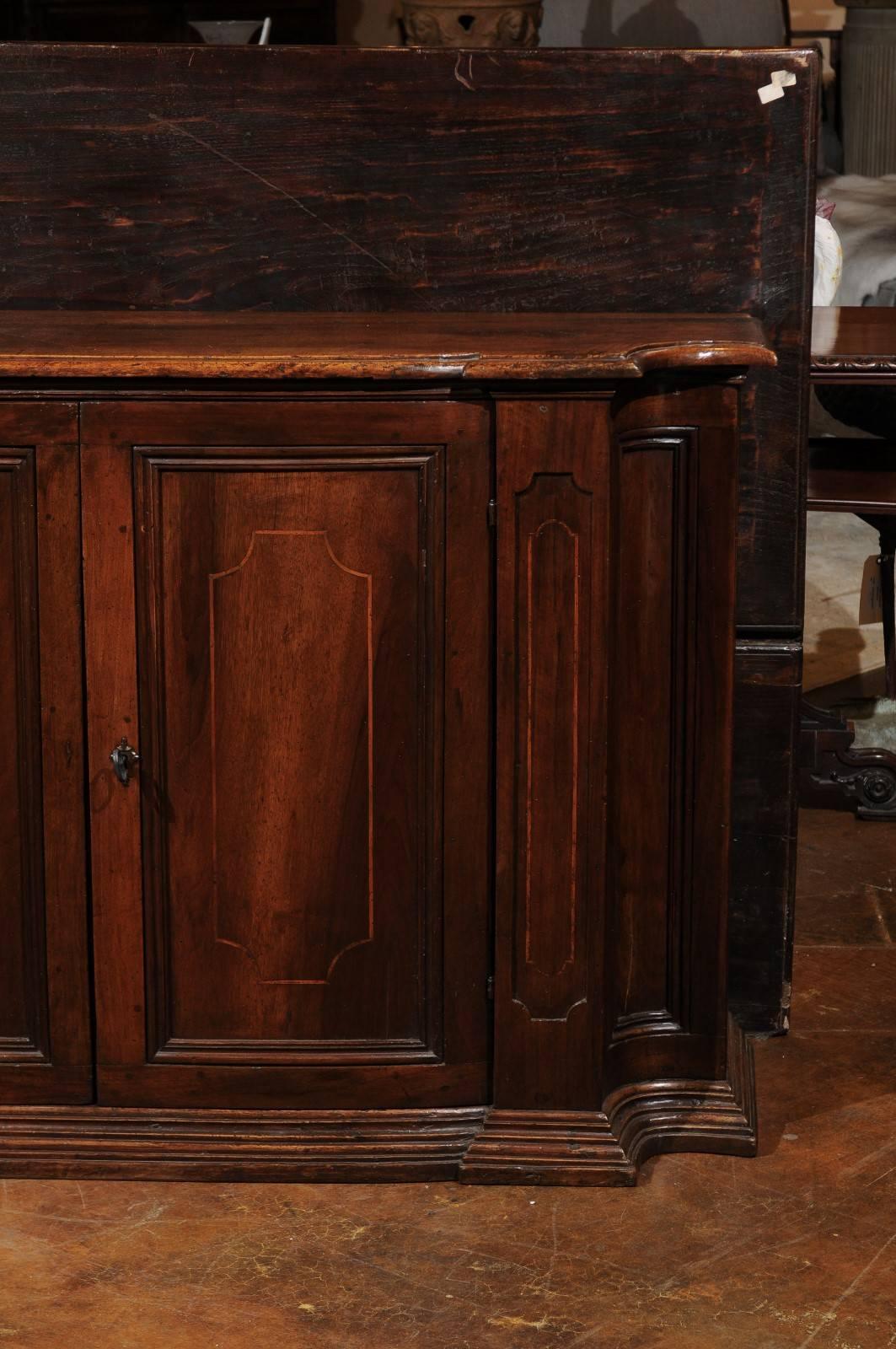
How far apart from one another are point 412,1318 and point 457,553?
0.86m

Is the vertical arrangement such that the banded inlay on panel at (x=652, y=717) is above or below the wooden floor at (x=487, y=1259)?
above

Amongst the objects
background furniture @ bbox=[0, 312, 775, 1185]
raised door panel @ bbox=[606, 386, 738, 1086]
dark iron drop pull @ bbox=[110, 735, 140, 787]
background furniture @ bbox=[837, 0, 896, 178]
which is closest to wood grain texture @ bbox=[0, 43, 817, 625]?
background furniture @ bbox=[0, 312, 775, 1185]

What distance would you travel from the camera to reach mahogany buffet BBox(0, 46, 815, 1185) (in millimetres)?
2057

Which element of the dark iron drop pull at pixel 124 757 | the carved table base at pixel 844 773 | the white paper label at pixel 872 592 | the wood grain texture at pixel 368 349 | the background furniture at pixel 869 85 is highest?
the background furniture at pixel 869 85

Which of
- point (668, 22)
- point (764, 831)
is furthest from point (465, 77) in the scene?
point (668, 22)

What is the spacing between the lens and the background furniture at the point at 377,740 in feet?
6.70

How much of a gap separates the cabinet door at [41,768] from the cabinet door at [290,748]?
3cm

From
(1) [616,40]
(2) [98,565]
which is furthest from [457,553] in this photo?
(1) [616,40]

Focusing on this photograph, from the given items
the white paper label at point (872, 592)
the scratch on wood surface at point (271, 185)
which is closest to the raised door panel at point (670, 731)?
the scratch on wood surface at point (271, 185)

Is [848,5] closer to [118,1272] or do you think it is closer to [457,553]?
[457,553]

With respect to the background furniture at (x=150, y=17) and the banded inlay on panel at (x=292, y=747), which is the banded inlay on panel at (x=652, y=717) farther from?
the background furniture at (x=150, y=17)

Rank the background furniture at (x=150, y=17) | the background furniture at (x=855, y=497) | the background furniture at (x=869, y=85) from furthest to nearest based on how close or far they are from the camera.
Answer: the background furniture at (x=150, y=17), the background furniture at (x=869, y=85), the background furniture at (x=855, y=497)

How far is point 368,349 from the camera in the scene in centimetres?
204

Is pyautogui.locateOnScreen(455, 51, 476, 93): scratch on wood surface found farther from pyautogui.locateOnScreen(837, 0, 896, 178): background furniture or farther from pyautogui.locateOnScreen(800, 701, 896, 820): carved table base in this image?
pyautogui.locateOnScreen(837, 0, 896, 178): background furniture
